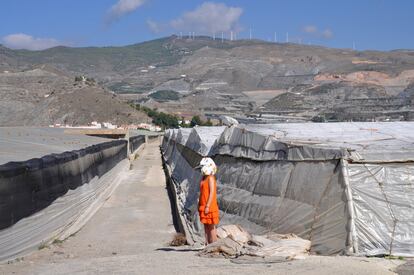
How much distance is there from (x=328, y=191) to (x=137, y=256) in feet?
10.6

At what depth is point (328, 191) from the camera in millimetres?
11133

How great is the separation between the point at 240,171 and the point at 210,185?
14.9ft

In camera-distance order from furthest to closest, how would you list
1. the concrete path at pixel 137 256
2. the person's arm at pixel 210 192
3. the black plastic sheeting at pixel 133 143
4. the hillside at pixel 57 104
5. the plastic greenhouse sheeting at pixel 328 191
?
the hillside at pixel 57 104
the black plastic sheeting at pixel 133 143
the person's arm at pixel 210 192
the plastic greenhouse sheeting at pixel 328 191
the concrete path at pixel 137 256

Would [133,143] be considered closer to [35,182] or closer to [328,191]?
[35,182]

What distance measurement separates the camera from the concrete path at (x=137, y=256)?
8.71m

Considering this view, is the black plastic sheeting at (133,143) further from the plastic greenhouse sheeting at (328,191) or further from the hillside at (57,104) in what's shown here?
the plastic greenhouse sheeting at (328,191)

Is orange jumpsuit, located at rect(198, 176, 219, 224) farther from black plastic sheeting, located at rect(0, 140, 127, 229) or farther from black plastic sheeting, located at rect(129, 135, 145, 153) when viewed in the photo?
black plastic sheeting, located at rect(129, 135, 145, 153)

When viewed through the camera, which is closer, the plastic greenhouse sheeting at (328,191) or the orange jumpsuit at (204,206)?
the plastic greenhouse sheeting at (328,191)

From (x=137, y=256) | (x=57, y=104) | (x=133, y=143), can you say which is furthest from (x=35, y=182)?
(x=57, y=104)

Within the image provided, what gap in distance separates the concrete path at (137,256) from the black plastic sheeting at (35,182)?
0.84 metres

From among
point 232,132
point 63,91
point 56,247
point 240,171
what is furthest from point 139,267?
point 63,91

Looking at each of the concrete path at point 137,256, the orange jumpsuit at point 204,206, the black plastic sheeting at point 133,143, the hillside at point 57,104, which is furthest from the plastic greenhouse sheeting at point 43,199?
the hillside at point 57,104

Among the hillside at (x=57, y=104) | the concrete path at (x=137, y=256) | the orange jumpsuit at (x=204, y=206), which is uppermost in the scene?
the hillside at (x=57, y=104)

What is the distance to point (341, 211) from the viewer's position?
10.7 m
